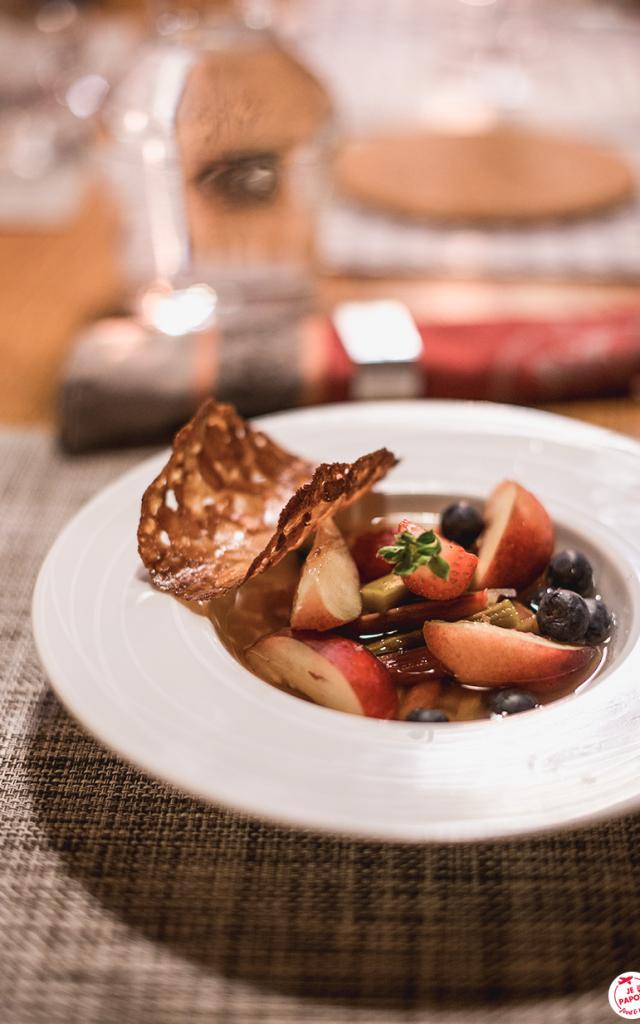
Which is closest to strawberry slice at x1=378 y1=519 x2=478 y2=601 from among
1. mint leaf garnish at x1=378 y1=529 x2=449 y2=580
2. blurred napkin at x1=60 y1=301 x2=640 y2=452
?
mint leaf garnish at x1=378 y1=529 x2=449 y2=580

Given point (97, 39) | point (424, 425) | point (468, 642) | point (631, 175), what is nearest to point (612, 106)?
point (631, 175)

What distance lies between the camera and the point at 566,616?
81cm

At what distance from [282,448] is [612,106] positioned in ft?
5.74

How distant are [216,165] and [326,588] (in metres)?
0.88

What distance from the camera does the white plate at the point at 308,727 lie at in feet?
1.96

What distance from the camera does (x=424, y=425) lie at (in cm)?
106

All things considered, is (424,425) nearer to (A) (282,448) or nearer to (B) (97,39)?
(A) (282,448)

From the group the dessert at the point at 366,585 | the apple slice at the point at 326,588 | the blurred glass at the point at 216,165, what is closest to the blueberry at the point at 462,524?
the dessert at the point at 366,585

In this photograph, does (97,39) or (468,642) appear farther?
(97,39)

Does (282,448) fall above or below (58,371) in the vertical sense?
above

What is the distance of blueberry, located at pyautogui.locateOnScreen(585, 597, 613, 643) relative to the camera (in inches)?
32.3

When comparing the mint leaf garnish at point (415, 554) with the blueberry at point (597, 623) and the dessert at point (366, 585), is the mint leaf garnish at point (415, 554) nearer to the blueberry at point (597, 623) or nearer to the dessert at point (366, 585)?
the dessert at point (366, 585)

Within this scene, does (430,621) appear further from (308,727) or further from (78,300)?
(78,300)

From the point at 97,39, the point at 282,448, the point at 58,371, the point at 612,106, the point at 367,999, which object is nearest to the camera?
the point at 367,999
